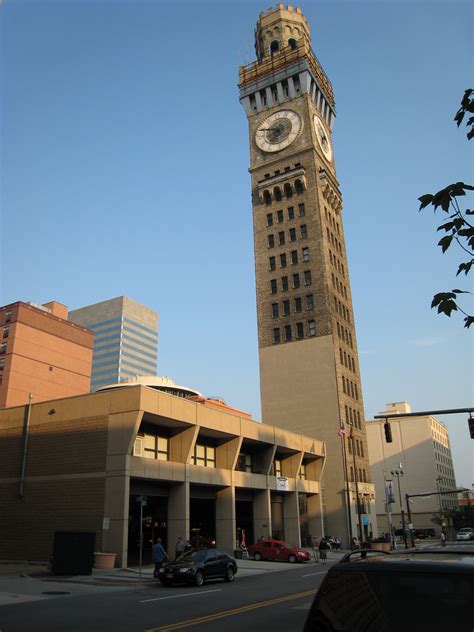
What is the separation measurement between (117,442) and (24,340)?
205 ft

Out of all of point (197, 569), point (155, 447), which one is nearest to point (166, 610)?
point (197, 569)

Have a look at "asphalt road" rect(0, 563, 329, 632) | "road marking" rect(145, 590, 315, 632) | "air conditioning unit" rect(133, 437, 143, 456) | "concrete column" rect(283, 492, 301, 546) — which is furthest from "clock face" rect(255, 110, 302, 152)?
"road marking" rect(145, 590, 315, 632)

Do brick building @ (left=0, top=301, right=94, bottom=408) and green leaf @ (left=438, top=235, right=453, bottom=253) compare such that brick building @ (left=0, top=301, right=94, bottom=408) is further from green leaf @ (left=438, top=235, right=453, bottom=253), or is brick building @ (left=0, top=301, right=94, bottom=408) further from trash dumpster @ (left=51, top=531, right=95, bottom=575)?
green leaf @ (left=438, top=235, right=453, bottom=253)

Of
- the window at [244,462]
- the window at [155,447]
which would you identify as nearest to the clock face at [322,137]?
the window at [244,462]

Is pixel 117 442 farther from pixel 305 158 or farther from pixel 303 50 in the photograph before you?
pixel 303 50

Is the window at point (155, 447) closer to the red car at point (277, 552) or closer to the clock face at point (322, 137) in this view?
the red car at point (277, 552)

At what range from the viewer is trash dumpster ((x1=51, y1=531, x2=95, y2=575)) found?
25734mm

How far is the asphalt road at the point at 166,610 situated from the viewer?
12359mm

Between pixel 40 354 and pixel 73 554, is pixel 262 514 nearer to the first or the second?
pixel 73 554

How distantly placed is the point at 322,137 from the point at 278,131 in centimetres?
719

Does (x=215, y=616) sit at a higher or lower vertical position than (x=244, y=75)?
lower

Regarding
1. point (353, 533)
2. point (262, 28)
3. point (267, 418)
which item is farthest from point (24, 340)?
point (262, 28)

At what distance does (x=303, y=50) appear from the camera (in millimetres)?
79938

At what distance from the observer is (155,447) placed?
36562mm
